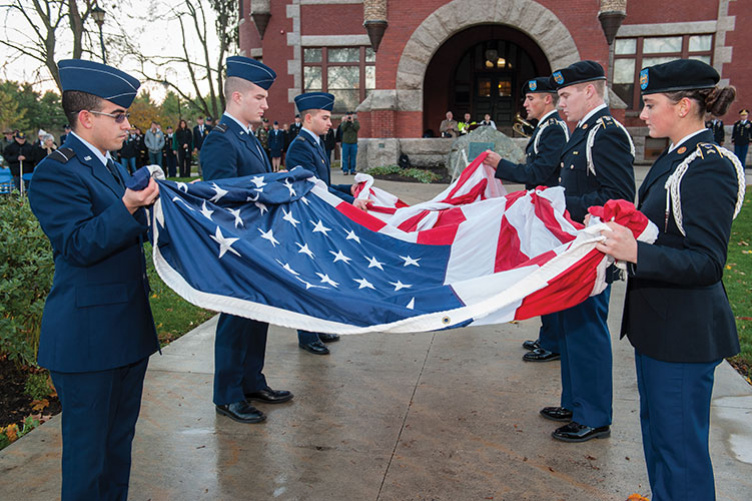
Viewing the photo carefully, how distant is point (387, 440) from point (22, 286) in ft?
9.40

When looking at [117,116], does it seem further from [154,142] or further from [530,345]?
[154,142]

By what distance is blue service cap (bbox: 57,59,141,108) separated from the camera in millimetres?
2637

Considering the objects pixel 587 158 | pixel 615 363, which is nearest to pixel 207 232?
pixel 587 158

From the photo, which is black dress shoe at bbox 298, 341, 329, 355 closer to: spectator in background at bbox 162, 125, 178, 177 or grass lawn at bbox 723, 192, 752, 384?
grass lawn at bbox 723, 192, 752, 384

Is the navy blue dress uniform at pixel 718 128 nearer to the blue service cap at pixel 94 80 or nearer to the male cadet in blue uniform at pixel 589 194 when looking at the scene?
the male cadet in blue uniform at pixel 589 194

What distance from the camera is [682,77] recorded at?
98.7 inches

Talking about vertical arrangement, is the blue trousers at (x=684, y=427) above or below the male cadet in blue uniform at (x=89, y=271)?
below

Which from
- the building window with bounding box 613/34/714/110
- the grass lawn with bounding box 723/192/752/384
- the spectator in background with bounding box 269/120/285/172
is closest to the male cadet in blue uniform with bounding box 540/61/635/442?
the grass lawn with bounding box 723/192/752/384

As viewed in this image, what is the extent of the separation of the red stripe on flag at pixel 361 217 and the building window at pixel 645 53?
19.9 meters

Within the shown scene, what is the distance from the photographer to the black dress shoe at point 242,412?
4148 mm

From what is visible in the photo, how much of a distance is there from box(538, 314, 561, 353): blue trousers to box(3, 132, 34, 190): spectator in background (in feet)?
50.8

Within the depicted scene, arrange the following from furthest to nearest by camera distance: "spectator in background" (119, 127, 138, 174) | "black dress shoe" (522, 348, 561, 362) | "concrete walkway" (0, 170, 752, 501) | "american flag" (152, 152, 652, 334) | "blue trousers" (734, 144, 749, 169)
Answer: "spectator in background" (119, 127, 138, 174) → "blue trousers" (734, 144, 749, 169) → "black dress shoe" (522, 348, 561, 362) → "concrete walkway" (0, 170, 752, 501) → "american flag" (152, 152, 652, 334)

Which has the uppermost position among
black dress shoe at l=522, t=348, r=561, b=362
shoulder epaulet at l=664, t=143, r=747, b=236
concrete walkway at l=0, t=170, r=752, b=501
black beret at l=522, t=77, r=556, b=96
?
black beret at l=522, t=77, r=556, b=96

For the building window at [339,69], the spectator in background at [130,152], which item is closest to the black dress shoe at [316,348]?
the spectator in background at [130,152]
